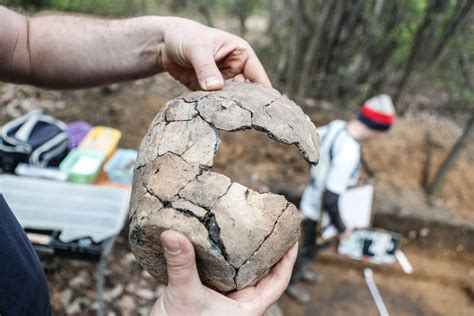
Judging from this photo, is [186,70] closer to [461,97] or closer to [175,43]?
[175,43]

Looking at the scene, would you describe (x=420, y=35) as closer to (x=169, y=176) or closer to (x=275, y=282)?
(x=275, y=282)

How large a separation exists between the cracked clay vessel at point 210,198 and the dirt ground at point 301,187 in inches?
64.4

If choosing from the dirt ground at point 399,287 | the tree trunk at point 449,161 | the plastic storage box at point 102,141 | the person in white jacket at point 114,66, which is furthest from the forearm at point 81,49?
the tree trunk at point 449,161

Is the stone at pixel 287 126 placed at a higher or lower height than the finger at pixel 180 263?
higher

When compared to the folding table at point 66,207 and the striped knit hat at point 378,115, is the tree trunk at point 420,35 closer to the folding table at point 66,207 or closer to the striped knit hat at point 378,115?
the striped knit hat at point 378,115

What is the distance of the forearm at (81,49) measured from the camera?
1712mm

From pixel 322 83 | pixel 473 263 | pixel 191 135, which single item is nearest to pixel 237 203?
pixel 191 135

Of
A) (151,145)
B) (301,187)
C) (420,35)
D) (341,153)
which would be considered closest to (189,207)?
(151,145)

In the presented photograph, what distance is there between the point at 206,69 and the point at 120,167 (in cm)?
147

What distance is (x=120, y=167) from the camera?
274 cm

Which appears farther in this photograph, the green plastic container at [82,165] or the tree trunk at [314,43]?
the tree trunk at [314,43]

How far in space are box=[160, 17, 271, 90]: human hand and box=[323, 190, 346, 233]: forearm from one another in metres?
1.06

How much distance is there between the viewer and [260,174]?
12.7ft

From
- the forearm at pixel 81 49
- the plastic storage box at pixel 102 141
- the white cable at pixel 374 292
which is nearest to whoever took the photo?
the forearm at pixel 81 49
